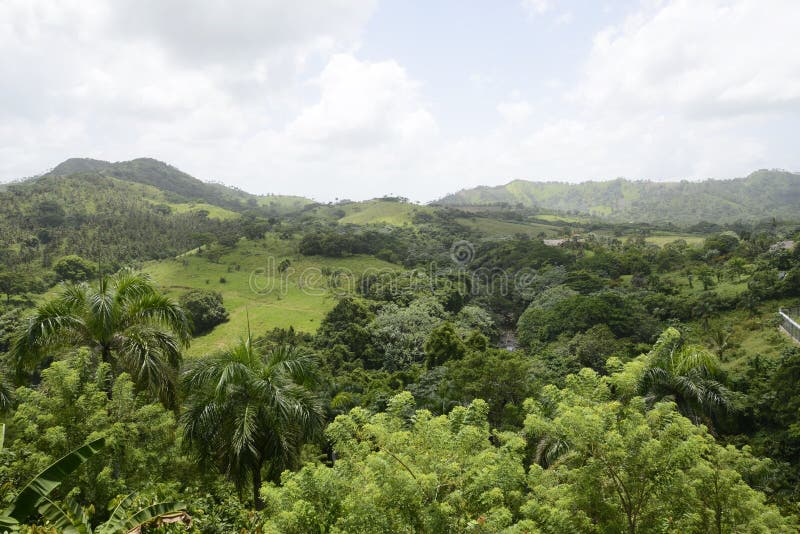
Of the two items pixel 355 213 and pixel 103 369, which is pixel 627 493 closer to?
pixel 103 369

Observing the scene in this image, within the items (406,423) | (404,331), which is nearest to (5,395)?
(406,423)

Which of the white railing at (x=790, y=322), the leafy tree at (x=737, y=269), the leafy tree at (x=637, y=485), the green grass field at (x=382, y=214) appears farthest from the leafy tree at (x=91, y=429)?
the green grass field at (x=382, y=214)

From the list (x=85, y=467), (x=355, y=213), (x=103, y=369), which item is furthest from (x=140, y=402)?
(x=355, y=213)

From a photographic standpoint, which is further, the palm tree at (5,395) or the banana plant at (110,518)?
the palm tree at (5,395)

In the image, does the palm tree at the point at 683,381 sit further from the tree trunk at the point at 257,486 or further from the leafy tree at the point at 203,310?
the leafy tree at the point at 203,310

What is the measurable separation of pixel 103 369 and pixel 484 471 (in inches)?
356

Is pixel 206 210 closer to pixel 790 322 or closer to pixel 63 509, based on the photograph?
pixel 790 322

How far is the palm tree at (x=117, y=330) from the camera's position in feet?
35.0

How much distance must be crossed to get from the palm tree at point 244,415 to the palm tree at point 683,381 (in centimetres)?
1334

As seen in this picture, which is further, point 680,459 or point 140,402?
point 140,402

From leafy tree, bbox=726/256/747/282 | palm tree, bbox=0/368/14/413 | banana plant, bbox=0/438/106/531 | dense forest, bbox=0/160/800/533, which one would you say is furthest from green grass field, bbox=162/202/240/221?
banana plant, bbox=0/438/106/531

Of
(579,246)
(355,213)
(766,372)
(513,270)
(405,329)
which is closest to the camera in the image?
(766,372)

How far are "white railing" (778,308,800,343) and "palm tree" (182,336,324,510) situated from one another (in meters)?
33.6

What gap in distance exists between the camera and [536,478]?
998 centimetres
